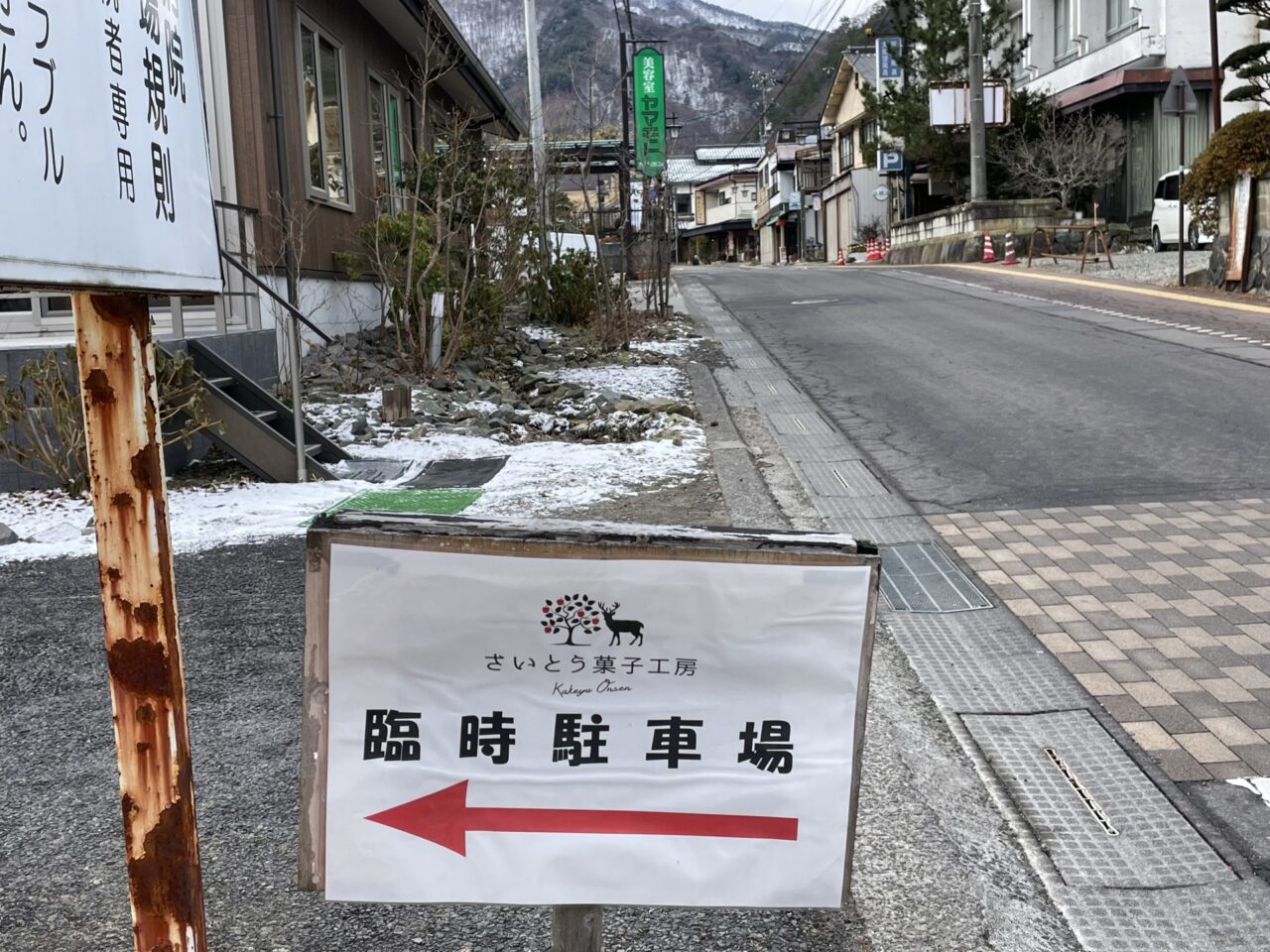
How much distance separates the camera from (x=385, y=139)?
51.2ft

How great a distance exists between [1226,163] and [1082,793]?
664 inches

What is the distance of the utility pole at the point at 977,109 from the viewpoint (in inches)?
1275

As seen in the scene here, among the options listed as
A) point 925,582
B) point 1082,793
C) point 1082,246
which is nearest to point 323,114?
point 925,582

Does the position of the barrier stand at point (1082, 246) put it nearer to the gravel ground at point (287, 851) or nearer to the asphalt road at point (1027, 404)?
the asphalt road at point (1027, 404)

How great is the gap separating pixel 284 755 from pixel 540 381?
8.24 m

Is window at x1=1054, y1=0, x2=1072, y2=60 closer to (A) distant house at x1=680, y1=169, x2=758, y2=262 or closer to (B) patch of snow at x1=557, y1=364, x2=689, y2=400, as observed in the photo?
(B) patch of snow at x1=557, y1=364, x2=689, y2=400

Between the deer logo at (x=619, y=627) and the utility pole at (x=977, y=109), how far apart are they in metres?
33.7

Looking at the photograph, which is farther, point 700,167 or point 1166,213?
point 700,167

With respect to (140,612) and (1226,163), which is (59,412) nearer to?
(140,612)

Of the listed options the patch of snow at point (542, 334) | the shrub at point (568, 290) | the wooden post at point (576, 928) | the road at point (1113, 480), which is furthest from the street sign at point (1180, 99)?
the wooden post at point (576, 928)

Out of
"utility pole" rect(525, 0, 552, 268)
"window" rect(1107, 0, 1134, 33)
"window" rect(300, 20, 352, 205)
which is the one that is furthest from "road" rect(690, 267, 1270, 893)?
"window" rect(1107, 0, 1134, 33)

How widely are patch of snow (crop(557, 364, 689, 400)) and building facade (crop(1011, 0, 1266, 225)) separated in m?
21.3

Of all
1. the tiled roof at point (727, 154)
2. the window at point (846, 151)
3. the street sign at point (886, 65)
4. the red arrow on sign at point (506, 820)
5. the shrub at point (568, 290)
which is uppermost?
the tiled roof at point (727, 154)

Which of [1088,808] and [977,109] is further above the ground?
[977,109]
